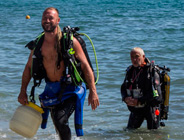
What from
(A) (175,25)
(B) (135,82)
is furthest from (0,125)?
(A) (175,25)

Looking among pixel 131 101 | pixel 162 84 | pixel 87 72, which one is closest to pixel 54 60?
pixel 87 72

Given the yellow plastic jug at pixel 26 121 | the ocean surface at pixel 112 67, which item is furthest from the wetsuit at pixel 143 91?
the yellow plastic jug at pixel 26 121

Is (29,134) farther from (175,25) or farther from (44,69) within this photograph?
(175,25)

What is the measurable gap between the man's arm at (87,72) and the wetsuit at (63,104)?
7.8 inches

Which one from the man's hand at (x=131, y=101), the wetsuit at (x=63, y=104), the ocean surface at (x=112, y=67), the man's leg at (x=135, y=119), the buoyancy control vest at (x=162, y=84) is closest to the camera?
the wetsuit at (x=63, y=104)

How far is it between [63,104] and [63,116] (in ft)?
0.54

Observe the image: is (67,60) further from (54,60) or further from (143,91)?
(143,91)

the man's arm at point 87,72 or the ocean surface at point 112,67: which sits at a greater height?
the man's arm at point 87,72

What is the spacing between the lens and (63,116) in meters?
4.91

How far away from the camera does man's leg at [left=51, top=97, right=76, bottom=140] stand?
490 centimetres

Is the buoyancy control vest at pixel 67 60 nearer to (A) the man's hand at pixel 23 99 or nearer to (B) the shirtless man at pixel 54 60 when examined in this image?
(B) the shirtless man at pixel 54 60

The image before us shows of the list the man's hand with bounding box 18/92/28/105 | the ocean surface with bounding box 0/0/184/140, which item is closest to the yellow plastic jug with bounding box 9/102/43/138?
the man's hand with bounding box 18/92/28/105

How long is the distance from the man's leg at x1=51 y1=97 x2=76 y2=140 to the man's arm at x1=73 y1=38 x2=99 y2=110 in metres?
0.27

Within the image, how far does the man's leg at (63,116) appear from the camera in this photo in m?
4.90
